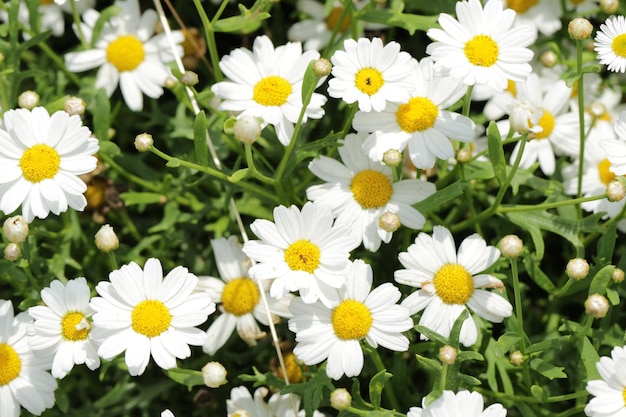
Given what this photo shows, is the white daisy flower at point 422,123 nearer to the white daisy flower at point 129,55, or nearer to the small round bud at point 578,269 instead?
the small round bud at point 578,269

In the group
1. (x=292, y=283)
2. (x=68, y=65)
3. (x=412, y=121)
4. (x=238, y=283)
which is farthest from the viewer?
(x=68, y=65)

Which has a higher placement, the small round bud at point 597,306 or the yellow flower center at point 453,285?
the small round bud at point 597,306

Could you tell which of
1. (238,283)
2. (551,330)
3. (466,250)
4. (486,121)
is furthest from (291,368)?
(486,121)

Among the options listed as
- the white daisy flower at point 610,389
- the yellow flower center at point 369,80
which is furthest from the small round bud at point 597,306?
the yellow flower center at point 369,80

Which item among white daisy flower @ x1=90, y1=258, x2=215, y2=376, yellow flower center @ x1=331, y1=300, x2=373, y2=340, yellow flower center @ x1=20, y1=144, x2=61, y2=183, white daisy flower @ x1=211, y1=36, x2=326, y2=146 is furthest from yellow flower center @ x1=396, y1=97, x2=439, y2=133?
yellow flower center @ x1=20, y1=144, x2=61, y2=183

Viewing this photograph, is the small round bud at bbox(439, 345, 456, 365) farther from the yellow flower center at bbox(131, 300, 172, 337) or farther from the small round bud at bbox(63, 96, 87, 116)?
the small round bud at bbox(63, 96, 87, 116)

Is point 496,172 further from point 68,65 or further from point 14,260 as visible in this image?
point 68,65
